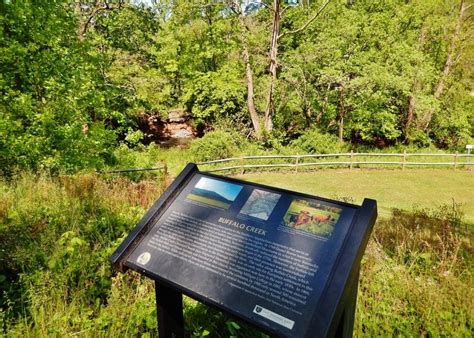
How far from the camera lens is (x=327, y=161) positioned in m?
17.8

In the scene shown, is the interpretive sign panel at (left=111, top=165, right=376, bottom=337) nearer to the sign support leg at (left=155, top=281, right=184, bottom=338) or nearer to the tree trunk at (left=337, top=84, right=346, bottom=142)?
the sign support leg at (left=155, top=281, right=184, bottom=338)

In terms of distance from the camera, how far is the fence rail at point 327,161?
16812mm

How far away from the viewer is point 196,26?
22875 mm

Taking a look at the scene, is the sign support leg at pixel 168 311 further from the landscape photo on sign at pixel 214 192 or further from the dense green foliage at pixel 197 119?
the landscape photo on sign at pixel 214 192

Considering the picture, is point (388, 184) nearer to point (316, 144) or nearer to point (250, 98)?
point (316, 144)

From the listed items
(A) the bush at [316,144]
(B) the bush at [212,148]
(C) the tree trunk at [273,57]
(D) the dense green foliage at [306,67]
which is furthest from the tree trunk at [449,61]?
(B) the bush at [212,148]

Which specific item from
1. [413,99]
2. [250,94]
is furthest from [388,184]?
[250,94]

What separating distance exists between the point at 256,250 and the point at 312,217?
395mm

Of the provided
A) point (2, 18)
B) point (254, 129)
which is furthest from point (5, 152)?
point (254, 129)

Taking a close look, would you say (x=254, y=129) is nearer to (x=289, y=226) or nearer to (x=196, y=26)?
(x=196, y=26)

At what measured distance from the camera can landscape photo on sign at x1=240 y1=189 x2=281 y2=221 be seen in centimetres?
219

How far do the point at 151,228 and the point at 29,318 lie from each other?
1300 mm

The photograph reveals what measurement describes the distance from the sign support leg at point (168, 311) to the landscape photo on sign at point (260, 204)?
29.2 inches

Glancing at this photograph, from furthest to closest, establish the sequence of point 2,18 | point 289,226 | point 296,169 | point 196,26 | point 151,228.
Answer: point 196,26 < point 296,169 < point 2,18 < point 151,228 < point 289,226
